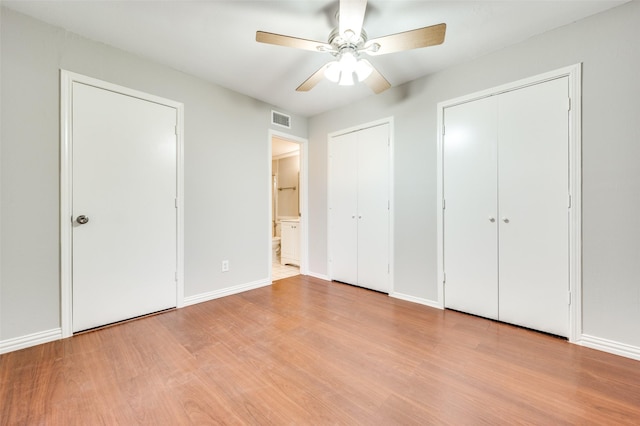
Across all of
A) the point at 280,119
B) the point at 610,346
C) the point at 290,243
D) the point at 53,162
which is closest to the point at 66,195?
the point at 53,162

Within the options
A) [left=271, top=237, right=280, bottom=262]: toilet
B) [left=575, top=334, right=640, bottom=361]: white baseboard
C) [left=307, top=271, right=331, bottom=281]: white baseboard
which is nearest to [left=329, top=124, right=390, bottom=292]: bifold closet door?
[left=307, top=271, right=331, bottom=281]: white baseboard

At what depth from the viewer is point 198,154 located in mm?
2775

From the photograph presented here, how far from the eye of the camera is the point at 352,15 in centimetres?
153

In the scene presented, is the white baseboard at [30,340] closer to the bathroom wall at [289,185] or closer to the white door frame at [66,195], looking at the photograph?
the white door frame at [66,195]

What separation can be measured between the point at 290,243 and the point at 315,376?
3.23 m

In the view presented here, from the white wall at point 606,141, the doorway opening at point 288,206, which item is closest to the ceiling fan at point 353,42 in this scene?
the white wall at point 606,141

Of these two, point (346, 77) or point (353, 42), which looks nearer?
point (353, 42)

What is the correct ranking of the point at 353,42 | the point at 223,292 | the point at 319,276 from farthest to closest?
the point at 319,276
the point at 223,292
the point at 353,42

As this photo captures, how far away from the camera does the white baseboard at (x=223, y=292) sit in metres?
2.72

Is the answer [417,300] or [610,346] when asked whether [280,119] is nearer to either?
[417,300]

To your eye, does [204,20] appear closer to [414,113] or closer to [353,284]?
[414,113]

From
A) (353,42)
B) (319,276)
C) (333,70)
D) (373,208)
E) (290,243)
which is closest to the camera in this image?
(353,42)

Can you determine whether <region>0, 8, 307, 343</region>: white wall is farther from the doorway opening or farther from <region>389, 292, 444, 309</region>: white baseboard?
<region>389, 292, 444, 309</region>: white baseboard

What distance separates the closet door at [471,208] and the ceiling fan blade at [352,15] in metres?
1.45
